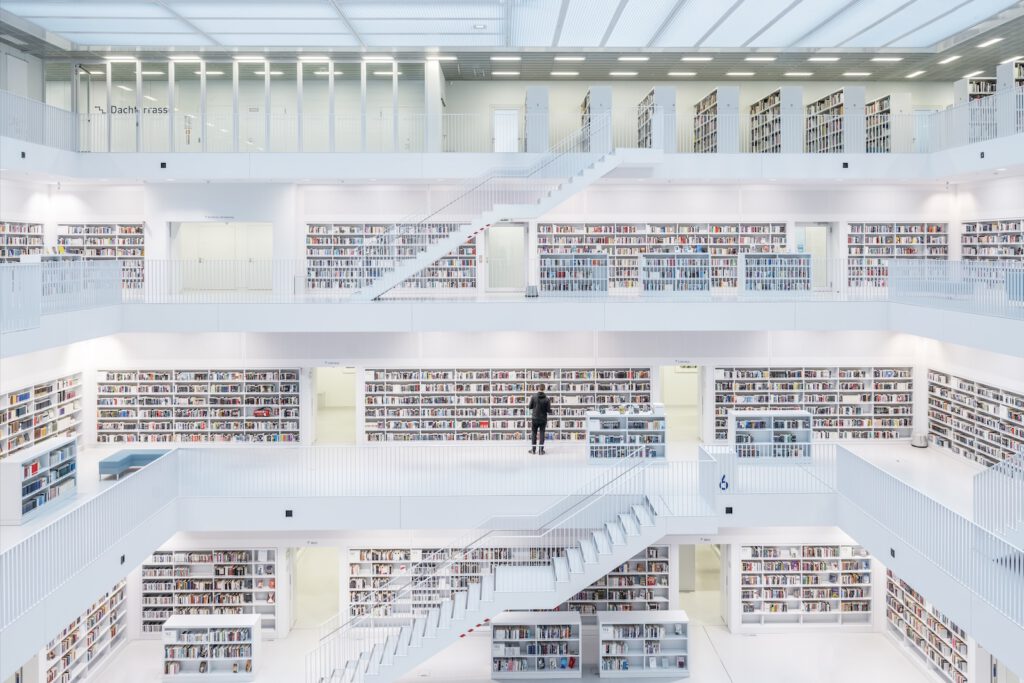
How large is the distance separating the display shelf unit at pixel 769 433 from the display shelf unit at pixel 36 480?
346 inches

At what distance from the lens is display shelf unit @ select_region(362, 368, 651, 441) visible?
1535 centimetres

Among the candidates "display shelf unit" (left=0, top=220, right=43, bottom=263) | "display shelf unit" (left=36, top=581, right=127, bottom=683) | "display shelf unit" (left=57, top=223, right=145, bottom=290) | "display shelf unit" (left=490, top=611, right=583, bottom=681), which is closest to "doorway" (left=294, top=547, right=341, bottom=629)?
"display shelf unit" (left=36, top=581, right=127, bottom=683)

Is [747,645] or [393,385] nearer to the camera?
[747,645]

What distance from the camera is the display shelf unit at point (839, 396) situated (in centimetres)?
1541

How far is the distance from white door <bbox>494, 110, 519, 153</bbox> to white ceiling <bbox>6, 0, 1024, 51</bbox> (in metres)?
2.58

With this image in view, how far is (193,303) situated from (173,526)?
133 inches

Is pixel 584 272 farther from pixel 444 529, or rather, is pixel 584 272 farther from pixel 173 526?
pixel 173 526

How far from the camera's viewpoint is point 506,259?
51.9ft

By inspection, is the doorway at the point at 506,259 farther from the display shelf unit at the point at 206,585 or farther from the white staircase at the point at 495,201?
the display shelf unit at the point at 206,585

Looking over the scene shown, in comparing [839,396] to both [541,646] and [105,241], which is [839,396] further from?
[105,241]

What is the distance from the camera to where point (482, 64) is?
16531 mm

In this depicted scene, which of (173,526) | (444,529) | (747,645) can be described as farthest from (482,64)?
(747,645)

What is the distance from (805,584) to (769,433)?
2.38 metres

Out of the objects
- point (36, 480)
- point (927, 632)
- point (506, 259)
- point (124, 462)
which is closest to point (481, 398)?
point (506, 259)
